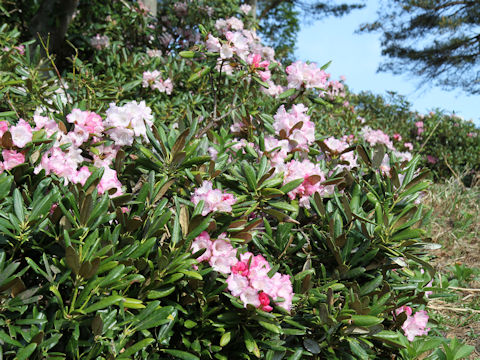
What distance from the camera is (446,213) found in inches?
188

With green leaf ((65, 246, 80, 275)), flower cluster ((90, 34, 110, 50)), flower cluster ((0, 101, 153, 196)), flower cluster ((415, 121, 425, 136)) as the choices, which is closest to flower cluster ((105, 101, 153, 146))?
flower cluster ((0, 101, 153, 196))

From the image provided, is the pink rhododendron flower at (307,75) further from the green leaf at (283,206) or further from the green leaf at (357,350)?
the green leaf at (357,350)

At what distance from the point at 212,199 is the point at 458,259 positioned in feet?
11.0

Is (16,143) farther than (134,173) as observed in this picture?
No

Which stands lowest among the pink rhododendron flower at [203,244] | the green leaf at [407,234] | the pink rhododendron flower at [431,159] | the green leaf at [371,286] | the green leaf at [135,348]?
the pink rhododendron flower at [431,159]

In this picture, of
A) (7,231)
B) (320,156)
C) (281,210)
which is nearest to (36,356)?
(7,231)

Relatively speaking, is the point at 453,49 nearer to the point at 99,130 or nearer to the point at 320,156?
the point at 320,156

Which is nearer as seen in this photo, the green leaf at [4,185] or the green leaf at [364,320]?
the green leaf at [4,185]

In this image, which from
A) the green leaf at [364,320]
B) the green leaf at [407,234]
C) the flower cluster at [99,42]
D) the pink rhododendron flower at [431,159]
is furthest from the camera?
the pink rhododendron flower at [431,159]

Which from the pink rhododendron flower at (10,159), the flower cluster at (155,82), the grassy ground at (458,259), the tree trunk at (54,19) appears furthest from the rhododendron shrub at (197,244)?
the tree trunk at (54,19)

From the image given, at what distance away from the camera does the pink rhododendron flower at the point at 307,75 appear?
2.33 metres

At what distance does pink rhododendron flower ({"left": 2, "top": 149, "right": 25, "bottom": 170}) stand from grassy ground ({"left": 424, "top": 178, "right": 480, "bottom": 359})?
8.17ft

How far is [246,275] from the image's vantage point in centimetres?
149

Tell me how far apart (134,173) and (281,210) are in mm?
646
